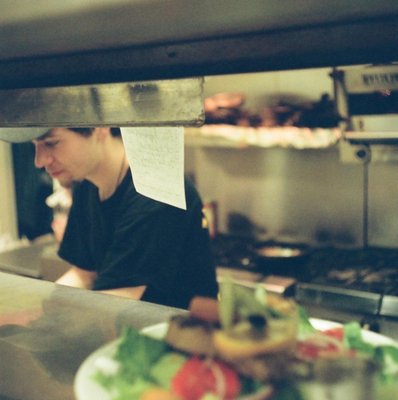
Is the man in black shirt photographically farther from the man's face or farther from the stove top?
the stove top

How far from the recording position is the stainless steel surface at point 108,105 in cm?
94

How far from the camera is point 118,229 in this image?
1.89 metres

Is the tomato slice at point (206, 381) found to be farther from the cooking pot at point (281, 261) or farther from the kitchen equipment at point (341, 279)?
the cooking pot at point (281, 261)

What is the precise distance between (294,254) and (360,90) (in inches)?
34.9

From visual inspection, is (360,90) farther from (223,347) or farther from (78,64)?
(223,347)

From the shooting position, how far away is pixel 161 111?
0.98 m

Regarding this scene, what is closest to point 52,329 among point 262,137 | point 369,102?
point 369,102

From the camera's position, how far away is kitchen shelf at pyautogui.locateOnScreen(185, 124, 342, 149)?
3193mm

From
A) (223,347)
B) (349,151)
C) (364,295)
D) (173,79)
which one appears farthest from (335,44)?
(349,151)

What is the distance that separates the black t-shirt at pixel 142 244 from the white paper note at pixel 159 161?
64 cm

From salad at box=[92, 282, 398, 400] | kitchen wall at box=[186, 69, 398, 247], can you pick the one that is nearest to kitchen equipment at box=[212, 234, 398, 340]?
kitchen wall at box=[186, 69, 398, 247]

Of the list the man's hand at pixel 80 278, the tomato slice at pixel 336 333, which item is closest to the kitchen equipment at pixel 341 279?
the man's hand at pixel 80 278

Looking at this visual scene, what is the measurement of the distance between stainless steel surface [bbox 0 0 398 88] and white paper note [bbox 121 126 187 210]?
22 centimetres

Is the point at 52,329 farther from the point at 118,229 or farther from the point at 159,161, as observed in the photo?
the point at 118,229
